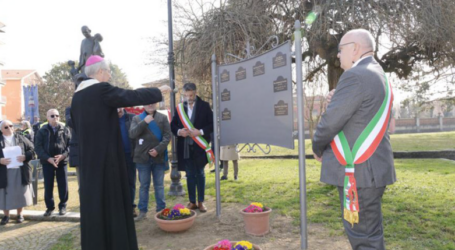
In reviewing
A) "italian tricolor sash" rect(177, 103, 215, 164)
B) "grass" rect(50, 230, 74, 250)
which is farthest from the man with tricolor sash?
"grass" rect(50, 230, 74, 250)

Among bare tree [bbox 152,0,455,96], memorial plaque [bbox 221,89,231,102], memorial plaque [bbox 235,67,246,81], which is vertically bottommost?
memorial plaque [bbox 221,89,231,102]

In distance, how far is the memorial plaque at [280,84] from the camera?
4.02 meters

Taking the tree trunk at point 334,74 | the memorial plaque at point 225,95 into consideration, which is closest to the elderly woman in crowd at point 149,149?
the memorial plaque at point 225,95

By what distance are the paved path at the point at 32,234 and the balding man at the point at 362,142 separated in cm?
433

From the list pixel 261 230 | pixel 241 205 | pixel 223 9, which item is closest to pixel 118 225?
pixel 261 230

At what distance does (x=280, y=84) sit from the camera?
410 cm

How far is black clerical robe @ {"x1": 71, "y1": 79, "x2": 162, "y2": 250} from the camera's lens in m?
3.13

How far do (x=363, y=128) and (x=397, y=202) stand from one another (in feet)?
14.5

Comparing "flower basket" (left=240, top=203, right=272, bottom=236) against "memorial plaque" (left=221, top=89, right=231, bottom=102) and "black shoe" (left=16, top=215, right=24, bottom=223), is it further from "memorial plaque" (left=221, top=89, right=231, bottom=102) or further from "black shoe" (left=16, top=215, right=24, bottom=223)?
"black shoe" (left=16, top=215, right=24, bottom=223)

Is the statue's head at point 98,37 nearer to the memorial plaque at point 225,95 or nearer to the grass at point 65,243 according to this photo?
the memorial plaque at point 225,95

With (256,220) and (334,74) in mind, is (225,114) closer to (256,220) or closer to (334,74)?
(256,220)

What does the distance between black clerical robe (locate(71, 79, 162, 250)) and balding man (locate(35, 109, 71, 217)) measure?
3446mm

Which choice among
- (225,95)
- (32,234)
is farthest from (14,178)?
(225,95)

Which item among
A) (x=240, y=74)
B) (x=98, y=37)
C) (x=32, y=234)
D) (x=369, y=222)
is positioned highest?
(x=98, y=37)
